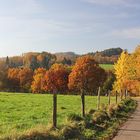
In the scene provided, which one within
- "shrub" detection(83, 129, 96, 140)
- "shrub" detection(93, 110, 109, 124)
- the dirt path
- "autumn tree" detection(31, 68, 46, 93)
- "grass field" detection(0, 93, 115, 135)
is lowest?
the dirt path

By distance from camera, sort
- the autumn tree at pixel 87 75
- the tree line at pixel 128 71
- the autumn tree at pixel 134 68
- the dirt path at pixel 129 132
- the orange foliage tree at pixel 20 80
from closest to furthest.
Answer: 1. the dirt path at pixel 129 132
2. the autumn tree at pixel 134 68
3. the tree line at pixel 128 71
4. the autumn tree at pixel 87 75
5. the orange foliage tree at pixel 20 80

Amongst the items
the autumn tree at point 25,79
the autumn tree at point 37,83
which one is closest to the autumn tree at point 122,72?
the autumn tree at point 37,83

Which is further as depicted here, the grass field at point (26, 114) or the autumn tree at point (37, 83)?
the autumn tree at point (37, 83)

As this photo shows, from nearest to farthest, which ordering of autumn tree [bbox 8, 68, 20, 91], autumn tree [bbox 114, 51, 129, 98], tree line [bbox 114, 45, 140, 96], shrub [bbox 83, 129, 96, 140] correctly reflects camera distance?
shrub [bbox 83, 129, 96, 140], tree line [bbox 114, 45, 140, 96], autumn tree [bbox 114, 51, 129, 98], autumn tree [bbox 8, 68, 20, 91]

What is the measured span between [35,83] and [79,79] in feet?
79.3

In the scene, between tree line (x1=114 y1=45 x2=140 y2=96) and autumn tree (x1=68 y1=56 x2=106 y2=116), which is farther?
autumn tree (x1=68 y1=56 x2=106 y2=116)

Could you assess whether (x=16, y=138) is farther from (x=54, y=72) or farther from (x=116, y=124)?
(x=54, y=72)

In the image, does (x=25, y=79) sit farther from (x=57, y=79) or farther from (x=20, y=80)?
(x=57, y=79)

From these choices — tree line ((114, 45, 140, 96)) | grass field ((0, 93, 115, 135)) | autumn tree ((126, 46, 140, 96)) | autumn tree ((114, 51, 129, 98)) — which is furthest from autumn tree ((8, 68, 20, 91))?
grass field ((0, 93, 115, 135))

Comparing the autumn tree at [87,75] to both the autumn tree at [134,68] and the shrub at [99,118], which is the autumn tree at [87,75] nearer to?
the autumn tree at [134,68]

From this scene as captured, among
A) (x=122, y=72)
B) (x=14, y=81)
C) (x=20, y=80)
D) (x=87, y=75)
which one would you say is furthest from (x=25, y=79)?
(x=122, y=72)

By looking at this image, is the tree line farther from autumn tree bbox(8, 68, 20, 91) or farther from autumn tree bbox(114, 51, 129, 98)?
autumn tree bbox(8, 68, 20, 91)

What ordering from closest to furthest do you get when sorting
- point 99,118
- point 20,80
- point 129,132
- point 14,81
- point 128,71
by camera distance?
point 129,132 < point 99,118 < point 128,71 < point 14,81 < point 20,80

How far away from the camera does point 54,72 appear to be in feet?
401
